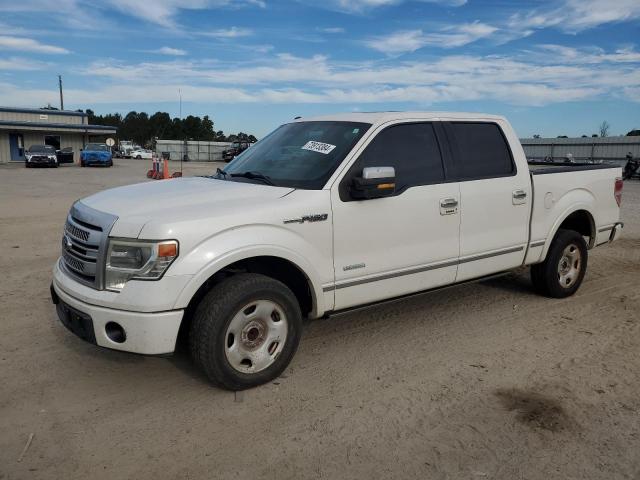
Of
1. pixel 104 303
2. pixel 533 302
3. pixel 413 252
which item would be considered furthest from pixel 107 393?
pixel 533 302

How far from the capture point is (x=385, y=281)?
432 cm

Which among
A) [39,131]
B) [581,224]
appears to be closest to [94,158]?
[39,131]

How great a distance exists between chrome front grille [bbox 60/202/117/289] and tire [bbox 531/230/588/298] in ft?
14.0

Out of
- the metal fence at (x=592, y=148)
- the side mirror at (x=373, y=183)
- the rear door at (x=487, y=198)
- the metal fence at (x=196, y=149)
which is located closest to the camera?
the side mirror at (x=373, y=183)

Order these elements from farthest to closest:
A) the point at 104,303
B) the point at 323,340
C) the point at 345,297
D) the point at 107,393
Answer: the point at 323,340, the point at 345,297, the point at 107,393, the point at 104,303

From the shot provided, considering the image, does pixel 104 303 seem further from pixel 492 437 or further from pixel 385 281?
pixel 492 437

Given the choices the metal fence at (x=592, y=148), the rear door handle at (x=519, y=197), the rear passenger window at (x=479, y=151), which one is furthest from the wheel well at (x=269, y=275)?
the metal fence at (x=592, y=148)

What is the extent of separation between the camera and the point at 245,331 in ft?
12.1

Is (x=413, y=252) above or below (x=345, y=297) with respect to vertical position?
above

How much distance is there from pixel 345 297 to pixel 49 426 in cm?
208

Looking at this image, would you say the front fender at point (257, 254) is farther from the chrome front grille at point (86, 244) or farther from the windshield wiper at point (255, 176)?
the windshield wiper at point (255, 176)

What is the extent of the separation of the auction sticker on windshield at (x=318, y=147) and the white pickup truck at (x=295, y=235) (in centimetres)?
1

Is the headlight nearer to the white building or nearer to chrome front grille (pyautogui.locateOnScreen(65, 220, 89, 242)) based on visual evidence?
chrome front grille (pyautogui.locateOnScreen(65, 220, 89, 242))

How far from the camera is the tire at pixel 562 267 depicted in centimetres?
570
